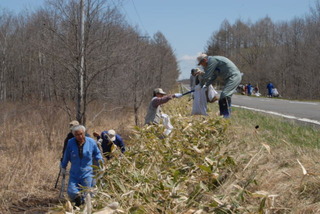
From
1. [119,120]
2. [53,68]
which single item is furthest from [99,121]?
[53,68]

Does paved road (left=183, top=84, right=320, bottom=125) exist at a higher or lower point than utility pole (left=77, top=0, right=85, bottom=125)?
lower

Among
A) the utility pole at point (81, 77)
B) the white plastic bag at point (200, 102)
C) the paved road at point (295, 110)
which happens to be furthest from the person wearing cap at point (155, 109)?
the paved road at point (295, 110)

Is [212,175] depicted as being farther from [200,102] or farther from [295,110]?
[295,110]

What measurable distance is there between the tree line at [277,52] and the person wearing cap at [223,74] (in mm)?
37548

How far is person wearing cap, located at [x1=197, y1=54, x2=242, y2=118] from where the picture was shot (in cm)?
677

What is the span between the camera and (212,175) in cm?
323

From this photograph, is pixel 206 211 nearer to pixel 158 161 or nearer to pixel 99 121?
→ pixel 158 161

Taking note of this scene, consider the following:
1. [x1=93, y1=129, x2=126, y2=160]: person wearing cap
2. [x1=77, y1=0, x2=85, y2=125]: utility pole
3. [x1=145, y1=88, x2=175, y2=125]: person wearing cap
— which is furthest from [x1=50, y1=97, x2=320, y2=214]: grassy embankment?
[x1=77, y1=0, x2=85, y2=125]: utility pole

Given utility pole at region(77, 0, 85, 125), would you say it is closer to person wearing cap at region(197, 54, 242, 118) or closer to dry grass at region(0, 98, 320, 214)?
dry grass at region(0, 98, 320, 214)

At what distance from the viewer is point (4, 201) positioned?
8.07m

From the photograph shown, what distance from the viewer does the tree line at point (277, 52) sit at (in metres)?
46.3

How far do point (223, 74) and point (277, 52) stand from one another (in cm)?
5784

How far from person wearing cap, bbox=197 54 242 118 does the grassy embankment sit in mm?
1233

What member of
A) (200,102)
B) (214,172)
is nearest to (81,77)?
(200,102)
